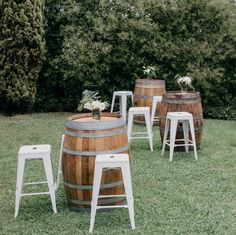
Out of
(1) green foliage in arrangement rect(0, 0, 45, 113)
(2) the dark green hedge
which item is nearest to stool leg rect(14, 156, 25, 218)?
(1) green foliage in arrangement rect(0, 0, 45, 113)

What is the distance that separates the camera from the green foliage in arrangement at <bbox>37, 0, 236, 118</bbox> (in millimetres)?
10180

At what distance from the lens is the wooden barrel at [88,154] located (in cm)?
434

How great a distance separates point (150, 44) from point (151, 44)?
0.07ft

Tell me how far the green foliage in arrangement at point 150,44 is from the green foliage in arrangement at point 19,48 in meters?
0.64

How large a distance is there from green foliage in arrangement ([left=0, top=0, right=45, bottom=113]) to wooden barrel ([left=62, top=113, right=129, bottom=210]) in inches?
230

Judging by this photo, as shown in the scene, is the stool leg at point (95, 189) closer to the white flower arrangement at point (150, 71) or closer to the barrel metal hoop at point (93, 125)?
the barrel metal hoop at point (93, 125)

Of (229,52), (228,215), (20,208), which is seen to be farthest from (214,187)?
(229,52)

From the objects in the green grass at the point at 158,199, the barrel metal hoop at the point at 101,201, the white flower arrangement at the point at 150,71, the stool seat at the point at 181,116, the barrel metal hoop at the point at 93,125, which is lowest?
the green grass at the point at 158,199

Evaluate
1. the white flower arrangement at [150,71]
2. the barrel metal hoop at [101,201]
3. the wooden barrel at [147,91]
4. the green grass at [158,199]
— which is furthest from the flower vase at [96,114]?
the white flower arrangement at [150,71]

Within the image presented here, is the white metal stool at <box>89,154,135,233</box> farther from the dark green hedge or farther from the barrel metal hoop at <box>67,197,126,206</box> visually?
the dark green hedge

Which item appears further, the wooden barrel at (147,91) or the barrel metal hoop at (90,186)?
the wooden barrel at (147,91)

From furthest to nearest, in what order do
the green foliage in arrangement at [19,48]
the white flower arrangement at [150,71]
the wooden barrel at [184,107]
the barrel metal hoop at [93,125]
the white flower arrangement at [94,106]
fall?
the green foliage in arrangement at [19,48], the white flower arrangement at [150,71], the wooden barrel at [184,107], the white flower arrangement at [94,106], the barrel metal hoop at [93,125]

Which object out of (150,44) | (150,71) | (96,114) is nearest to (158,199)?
(96,114)

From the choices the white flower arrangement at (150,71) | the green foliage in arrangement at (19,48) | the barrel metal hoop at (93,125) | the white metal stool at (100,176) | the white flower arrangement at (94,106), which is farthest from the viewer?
the green foliage in arrangement at (19,48)
